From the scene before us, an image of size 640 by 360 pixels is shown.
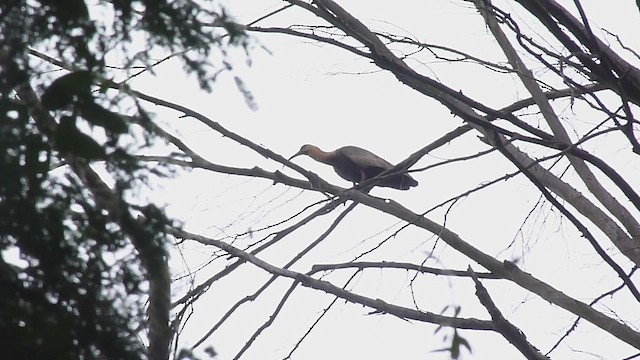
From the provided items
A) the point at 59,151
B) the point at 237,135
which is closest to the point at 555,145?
the point at 237,135

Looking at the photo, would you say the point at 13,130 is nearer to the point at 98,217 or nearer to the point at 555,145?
the point at 98,217

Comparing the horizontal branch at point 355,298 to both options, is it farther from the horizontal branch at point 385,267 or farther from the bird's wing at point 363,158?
the bird's wing at point 363,158

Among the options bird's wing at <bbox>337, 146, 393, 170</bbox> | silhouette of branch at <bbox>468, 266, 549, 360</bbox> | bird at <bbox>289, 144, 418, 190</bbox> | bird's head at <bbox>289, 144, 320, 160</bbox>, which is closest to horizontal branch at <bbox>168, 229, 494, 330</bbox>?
silhouette of branch at <bbox>468, 266, 549, 360</bbox>

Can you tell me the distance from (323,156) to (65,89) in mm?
7904

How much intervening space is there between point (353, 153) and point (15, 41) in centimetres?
749

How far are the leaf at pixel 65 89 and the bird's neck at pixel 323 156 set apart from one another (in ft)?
25.4

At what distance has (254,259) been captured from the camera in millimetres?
3334

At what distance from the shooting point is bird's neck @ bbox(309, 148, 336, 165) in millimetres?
9109

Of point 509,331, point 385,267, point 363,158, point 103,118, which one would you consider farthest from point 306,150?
point 103,118

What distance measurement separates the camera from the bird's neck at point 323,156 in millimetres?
9109

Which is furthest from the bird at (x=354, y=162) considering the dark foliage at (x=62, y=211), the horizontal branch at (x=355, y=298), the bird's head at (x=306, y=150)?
the dark foliage at (x=62, y=211)

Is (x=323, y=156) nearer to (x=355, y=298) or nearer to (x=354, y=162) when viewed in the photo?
(x=354, y=162)

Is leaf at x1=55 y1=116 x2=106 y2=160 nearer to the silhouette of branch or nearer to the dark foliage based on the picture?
the dark foliage

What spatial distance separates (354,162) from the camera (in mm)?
8711
